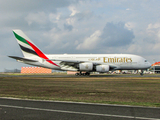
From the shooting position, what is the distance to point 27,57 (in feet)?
163

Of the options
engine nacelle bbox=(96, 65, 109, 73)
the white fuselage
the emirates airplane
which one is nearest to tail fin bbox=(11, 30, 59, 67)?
the emirates airplane

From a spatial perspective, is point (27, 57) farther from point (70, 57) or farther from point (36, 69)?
point (36, 69)

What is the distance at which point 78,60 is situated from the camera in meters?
48.6

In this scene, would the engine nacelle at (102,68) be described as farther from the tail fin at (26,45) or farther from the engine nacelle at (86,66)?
the tail fin at (26,45)

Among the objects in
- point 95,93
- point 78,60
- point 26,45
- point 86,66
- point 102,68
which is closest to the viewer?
point 95,93

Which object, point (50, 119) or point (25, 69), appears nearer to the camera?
point (50, 119)

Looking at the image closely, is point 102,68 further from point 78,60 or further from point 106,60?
point 78,60

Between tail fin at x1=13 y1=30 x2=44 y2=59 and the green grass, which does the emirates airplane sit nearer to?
tail fin at x1=13 y1=30 x2=44 y2=59

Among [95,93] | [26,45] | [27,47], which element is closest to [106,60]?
[27,47]

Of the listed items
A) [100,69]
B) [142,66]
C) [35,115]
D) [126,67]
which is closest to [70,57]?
[100,69]

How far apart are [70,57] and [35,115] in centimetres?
4172

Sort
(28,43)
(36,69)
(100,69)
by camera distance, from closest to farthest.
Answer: (100,69) → (28,43) → (36,69)

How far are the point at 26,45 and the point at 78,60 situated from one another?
14057 millimetres

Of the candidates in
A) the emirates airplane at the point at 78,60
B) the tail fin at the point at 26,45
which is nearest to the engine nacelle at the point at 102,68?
the emirates airplane at the point at 78,60
